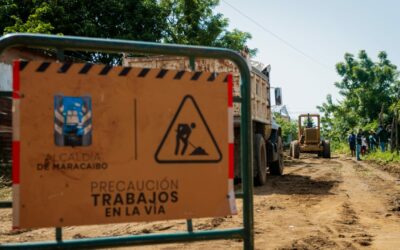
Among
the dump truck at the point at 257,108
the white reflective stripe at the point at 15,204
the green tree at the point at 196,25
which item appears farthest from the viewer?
the green tree at the point at 196,25

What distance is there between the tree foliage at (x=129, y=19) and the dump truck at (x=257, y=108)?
890cm

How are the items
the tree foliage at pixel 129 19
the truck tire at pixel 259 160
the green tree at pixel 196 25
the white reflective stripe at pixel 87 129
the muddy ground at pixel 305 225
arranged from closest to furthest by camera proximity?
the white reflective stripe at pixel 87 129
the muddy ground at pixel 305 225
the truck tire at pixel 259 160
the tree foliage at pixel 129 19
the green tree at pixel 196 25

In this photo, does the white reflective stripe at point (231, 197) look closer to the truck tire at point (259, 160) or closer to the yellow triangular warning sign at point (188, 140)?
the yellow triangular warning sign at point (188, 140)

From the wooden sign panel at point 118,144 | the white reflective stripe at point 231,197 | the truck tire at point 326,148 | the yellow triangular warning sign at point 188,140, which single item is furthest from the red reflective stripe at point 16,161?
the truck tire at point 326,148

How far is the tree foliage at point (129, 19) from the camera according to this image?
21062 millimetres

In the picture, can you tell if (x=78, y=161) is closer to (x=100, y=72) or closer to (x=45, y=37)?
(x=100, y=72)

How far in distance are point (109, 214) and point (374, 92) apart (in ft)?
130

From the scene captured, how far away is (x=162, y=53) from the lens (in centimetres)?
303

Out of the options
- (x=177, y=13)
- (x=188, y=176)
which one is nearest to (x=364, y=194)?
(x=188, y=176)

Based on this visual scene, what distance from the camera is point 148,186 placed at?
290 cm

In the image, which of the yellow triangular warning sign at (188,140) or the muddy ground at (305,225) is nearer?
the yellow triangular warning sign at (188,140)

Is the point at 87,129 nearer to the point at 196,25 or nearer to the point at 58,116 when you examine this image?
the point at 58,116

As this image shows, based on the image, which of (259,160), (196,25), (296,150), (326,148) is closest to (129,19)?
(196,25)

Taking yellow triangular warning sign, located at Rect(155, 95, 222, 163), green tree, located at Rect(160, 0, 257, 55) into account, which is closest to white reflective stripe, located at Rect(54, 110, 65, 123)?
yellow triangular warning sign, located at Rect(155, 95, 222, 163)
